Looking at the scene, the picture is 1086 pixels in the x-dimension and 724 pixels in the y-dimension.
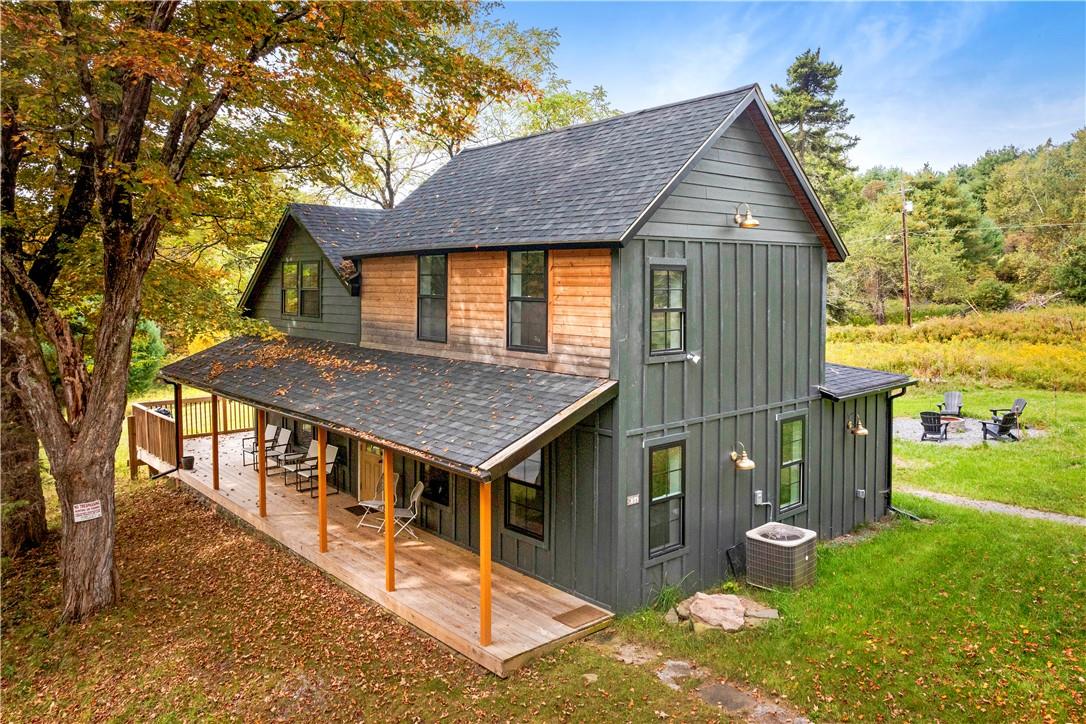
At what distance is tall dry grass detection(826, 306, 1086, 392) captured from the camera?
23.9 m

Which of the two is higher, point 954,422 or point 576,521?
point 576,521

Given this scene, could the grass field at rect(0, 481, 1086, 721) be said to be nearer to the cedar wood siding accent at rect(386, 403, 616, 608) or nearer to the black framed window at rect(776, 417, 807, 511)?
the cedar wood siding accent at rect(386, 403, 616, 608)

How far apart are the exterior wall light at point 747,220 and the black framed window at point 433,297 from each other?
4.36 metres

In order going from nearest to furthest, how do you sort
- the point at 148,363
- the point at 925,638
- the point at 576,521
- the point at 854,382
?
the point at 925,638 < the point at 576,521 < the point at 854,382 < the point at 148,363

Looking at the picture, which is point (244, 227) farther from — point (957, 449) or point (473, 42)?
point (957, 449)

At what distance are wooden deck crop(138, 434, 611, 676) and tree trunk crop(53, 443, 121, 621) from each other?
2.49m

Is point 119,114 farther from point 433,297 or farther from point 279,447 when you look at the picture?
point 279,447

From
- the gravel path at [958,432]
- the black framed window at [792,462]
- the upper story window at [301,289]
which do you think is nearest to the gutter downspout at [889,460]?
the black framed window at [792,462]

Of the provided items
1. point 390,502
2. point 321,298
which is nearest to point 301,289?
point 321,298

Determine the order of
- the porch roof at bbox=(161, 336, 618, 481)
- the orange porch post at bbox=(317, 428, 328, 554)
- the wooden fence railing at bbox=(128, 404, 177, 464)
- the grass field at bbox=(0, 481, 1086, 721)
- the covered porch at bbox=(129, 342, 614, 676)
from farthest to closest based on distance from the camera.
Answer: the wooden fence railing at bbox=(128, 404, 177, 464) → the orange porch post at bbox=(317, 428, 328, 554) → the porch roof at bbox=(161, 336, 618, 481) → the covered porch at bbox=(129, 342, 614, 676) → the grass field at bbox=(0, 481, 1086, 721)

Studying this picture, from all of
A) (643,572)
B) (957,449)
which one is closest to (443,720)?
(643,572)

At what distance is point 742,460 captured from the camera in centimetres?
923

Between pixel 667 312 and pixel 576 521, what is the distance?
2838mm

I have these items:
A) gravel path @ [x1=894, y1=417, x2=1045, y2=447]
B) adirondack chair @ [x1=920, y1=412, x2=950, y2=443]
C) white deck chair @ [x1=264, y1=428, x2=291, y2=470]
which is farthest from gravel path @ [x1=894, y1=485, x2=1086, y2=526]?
white deck chair @ [x1=264, y1=428, x2=291, y2=470]
